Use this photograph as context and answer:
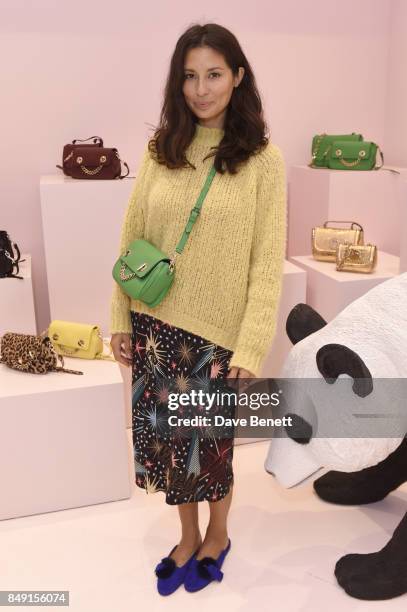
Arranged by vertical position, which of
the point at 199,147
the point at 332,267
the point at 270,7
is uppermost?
the point at 270,7

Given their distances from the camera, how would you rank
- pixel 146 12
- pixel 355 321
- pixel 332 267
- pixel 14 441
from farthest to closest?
pixel 146 12
pixel 332 267
pixel 14 441
pixel 355 321

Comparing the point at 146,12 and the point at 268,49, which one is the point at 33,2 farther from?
the point at 268,49

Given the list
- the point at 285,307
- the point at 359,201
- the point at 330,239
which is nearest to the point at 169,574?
the point at 285,307

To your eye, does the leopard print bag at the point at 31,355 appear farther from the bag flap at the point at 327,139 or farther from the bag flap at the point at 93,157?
the bag flap at the point at 327,139

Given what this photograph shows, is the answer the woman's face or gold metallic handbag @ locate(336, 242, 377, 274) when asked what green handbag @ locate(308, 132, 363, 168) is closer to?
gold metallic handbag @ locate(336, 242, 377, 274)

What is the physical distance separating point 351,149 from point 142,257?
6.65 ft

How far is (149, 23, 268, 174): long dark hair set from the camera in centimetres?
180

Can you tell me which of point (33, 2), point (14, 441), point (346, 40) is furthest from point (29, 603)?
point (346, 40)

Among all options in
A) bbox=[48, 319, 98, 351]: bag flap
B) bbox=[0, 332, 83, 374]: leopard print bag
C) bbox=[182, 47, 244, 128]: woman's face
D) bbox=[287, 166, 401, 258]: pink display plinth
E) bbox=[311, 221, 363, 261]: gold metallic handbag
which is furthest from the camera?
bbox=[287, 166, 401, 258]: pink display plinth

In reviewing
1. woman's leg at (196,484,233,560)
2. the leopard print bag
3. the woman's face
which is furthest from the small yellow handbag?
the woman's face

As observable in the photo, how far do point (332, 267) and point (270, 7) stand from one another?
1617 millimetres

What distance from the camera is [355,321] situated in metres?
1.83

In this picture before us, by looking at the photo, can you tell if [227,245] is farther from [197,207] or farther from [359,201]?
[359,201]

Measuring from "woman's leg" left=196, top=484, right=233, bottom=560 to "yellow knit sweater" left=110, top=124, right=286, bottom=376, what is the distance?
60cm
